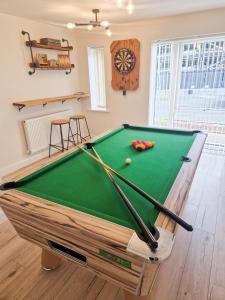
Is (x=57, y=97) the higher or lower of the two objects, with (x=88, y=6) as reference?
lower

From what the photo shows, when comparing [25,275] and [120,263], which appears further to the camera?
[25,275]

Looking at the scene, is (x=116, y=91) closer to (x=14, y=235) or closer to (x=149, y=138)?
(x=149, y=138)

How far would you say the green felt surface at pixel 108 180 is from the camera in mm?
1069

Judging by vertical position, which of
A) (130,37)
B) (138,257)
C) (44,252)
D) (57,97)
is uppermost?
(130,37)

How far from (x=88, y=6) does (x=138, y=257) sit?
9.94 ft

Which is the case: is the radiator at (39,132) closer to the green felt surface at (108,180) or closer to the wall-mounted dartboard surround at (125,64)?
the wall-mounted dartboard surround at (125,64)

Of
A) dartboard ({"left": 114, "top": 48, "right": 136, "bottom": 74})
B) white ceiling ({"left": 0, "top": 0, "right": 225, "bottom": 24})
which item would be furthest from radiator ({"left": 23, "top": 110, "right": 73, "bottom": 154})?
white ceiling ({"left": 0, "top": 0, "right": 225, "bottom": 24})

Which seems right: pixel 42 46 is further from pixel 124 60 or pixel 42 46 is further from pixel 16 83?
pixel 124 60

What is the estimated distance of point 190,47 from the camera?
342 centimetres

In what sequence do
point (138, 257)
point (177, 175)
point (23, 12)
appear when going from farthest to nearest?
point (23, 12) < point (177, 175) < point (138, 257)

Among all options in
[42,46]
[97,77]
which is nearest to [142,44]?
[97,77]

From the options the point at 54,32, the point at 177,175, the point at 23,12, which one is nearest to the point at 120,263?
the point at 177,175

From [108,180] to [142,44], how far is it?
3179mm

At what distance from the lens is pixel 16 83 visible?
3217 millimetres
